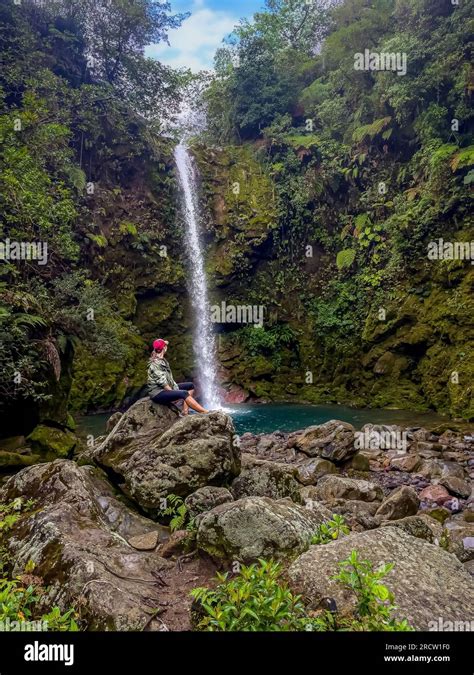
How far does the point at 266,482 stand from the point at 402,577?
10.6 feet

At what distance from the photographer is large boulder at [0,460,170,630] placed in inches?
122

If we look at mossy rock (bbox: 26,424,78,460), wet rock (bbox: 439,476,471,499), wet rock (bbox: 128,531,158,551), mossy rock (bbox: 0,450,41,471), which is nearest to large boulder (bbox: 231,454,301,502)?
wet rock (bbox: 128,531,158,551)

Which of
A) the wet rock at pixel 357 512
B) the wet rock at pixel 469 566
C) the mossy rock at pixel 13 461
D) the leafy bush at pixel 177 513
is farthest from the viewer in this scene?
the mossy rock at pixel 13 461

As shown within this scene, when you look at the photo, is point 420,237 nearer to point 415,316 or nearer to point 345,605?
point 415,316

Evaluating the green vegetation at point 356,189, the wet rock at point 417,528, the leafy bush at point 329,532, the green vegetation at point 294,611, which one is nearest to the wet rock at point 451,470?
the wet rock at point 417,528

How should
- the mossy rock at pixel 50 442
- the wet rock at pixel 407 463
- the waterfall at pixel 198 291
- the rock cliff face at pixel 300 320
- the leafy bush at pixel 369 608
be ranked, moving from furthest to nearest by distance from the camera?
1. the waterfall at pixel 198 291
2. the rock cliff face at pixel 300 320
3. the wet rock at pixel 407 463
4. the mossy rock at pixel 50 442
5. the leafy bush at pixel 369 608

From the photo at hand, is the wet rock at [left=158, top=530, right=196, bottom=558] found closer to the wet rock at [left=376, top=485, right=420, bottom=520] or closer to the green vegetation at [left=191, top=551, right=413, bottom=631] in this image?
the green vegetation at [left=191, top=551, right=413, bottom=631]

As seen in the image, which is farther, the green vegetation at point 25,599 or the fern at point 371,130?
the fern at point 371,130

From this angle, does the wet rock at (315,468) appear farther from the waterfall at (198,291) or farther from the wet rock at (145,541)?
the waterfall at (198,291)

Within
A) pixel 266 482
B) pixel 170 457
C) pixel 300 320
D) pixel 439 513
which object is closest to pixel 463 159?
pixel 300 320

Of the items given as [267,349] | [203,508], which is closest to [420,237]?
[267,349]

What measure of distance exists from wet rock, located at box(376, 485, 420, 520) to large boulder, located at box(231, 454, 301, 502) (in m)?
1.40

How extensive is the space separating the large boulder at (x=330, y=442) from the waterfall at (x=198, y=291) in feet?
39.4

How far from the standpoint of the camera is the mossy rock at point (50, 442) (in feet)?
29.6
